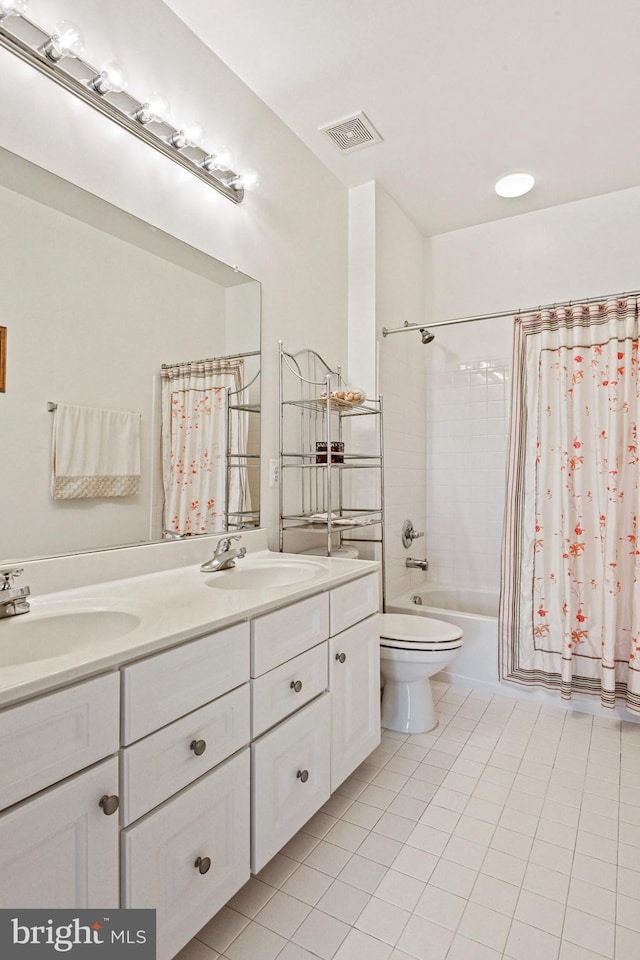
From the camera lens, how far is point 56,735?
825mm

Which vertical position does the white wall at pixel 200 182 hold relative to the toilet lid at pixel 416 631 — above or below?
above

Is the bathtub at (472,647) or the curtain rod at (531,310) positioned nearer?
the curtain rod at (531,310)

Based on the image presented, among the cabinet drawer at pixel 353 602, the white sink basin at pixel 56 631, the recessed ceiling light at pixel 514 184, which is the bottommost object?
the cabinet drawer at pixel 353 602

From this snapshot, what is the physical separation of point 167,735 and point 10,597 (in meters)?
0.44

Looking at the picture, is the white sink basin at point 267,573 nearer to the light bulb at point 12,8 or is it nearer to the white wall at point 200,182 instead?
the white wall at point 200,182

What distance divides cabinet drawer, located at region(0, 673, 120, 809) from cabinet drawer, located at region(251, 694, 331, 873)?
1.55ft

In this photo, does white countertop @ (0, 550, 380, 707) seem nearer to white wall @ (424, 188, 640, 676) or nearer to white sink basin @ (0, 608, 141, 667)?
white sink basin @ (0, 608, 141, 667)

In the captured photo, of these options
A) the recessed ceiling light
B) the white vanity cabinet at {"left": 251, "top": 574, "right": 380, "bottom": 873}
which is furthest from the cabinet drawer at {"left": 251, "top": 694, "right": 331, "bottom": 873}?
the recessed ceiling light

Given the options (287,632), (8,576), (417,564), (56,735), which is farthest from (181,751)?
(417,564)

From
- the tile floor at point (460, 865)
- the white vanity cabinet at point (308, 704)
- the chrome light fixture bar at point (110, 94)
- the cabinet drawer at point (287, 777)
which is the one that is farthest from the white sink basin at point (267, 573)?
the chrome light fixture bar at point (110, 94)

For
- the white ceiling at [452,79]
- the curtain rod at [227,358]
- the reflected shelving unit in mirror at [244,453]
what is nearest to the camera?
the curtain rod at [227,358]

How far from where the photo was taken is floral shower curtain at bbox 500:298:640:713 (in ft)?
7.65

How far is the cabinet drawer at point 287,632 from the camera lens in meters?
1.27

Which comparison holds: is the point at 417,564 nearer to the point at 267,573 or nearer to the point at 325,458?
the point at 325,458
